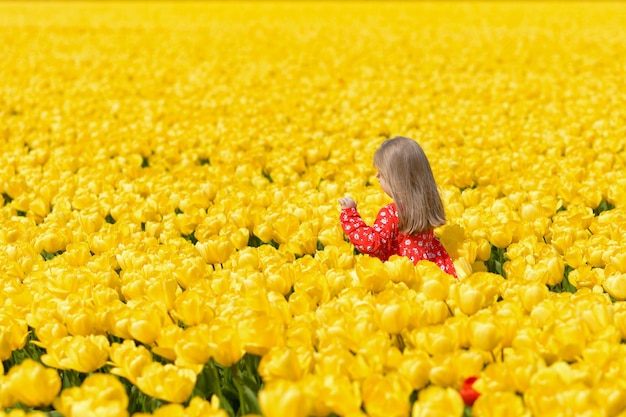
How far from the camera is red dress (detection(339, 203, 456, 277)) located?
4355mm

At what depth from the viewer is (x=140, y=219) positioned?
496 centimetres

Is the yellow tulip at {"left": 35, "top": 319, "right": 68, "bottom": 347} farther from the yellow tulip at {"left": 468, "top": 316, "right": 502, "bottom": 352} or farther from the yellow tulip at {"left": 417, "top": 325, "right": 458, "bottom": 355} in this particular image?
the yellow tulip at {"left": 468, "top": 316, "right": 502, "bottom": 352}

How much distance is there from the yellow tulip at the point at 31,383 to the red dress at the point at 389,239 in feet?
6.74

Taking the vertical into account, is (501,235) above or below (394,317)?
below

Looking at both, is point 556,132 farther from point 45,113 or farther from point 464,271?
point 45,113

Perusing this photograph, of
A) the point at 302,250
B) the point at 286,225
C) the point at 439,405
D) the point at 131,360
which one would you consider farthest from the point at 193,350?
the point at 286,225

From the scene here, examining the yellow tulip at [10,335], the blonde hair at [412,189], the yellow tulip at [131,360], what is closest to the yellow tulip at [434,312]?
the yellow tulip at [131,360]

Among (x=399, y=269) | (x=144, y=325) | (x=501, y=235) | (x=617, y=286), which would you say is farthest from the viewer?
(x=501, y=235)

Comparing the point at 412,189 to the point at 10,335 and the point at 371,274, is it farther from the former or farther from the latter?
the point at 10,335

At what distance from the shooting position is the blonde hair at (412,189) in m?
4.33

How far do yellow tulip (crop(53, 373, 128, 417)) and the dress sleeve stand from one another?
2.04 meters

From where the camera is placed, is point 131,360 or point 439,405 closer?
point 439,405

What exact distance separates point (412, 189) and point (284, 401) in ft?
7.47

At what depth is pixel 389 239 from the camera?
14.6ft
